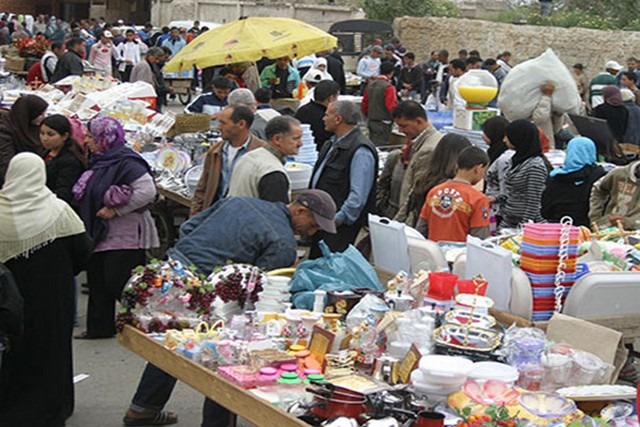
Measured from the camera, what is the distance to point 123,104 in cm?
1102

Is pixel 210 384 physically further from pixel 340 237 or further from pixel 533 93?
pixel 533 93

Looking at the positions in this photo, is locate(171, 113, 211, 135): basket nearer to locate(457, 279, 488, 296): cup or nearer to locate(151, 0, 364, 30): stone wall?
locate(457, 279, 488, 296): cup

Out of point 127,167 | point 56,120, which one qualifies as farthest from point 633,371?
point 56,120

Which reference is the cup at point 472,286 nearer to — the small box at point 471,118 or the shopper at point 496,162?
the shopper at point 496,162

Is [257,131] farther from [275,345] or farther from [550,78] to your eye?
[275,345]

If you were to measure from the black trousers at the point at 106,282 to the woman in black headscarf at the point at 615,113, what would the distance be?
753 centimetres

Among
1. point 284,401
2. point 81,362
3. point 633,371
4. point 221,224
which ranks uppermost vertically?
point 221,224

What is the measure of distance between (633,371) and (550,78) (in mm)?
5075

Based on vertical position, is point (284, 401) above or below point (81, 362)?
above

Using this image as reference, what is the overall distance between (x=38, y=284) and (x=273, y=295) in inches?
50.1

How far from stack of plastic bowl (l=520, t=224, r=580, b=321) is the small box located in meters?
5.01

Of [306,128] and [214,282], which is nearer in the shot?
[214,282]

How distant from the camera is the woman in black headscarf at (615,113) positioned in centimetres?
1264

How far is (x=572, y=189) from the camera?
719 cm
